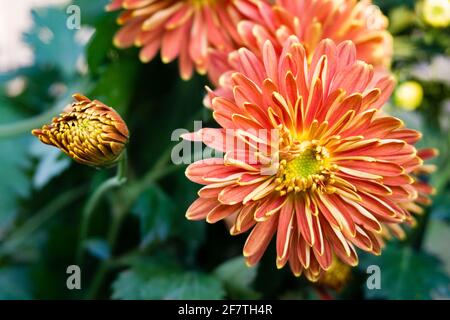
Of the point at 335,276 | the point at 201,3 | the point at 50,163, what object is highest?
the point at 201,3

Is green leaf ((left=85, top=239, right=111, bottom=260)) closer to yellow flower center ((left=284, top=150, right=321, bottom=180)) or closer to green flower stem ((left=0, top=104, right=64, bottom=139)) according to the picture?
green flower stem ((left=0, top=104, right=64, bottom=139))

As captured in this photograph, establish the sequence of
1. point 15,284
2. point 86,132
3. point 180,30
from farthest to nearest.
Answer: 1. point 15,284
2. point 180,30
3. point 86,132

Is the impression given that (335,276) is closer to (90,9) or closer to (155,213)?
(155,213)

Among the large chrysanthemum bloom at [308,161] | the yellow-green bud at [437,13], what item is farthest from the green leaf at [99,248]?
the yellow-green bud at [437,13]

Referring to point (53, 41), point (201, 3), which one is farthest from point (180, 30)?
point (53, 41)

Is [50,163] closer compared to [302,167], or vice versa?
[302,167]

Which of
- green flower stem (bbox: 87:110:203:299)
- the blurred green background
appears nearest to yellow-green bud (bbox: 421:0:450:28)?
the blurred green background

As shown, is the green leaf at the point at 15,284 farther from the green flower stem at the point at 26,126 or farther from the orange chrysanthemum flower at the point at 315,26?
the orange chrysanthemum flower at the point at 315,26
